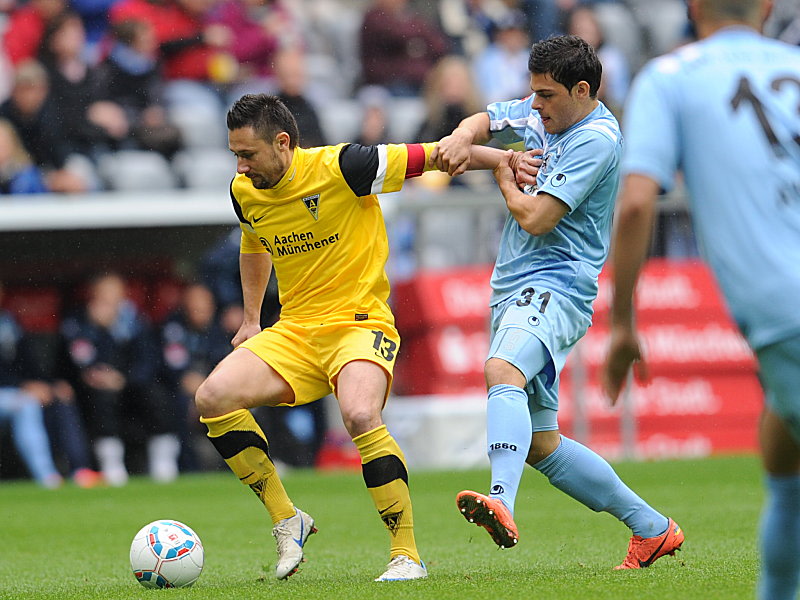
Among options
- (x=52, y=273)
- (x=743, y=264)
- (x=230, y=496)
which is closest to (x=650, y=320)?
(x=230, y=496)

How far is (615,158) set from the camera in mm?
5832

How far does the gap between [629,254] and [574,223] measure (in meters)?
2.49

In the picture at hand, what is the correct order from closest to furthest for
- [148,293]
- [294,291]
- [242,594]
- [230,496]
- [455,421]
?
[242,594] → [294,291] → [230,496] → [455,421] → [148,293]

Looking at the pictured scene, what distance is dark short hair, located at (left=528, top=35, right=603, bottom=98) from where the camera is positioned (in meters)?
5.61

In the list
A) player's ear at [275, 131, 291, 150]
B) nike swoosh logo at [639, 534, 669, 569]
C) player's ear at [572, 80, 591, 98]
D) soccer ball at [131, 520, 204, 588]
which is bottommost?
nike swoosh logo at [639, 534, 669, 569]

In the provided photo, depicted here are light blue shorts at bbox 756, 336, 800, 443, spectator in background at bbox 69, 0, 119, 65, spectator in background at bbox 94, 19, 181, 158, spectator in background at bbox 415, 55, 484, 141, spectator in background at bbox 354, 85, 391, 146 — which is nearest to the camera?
light blue shorts at bbox 756, 336, 800, 443

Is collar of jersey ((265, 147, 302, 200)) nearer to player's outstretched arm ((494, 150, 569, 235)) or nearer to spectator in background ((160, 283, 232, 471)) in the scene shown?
player's outstretched arm ((494, 150, 569, 235))

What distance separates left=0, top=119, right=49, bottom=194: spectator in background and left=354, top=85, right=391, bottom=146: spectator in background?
3432mm

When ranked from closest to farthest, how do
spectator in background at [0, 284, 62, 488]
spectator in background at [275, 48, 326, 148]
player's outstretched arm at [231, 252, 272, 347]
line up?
player's outstretched arm at [231, 252, 272, 347] → spectator in background at [0, 284, 62, 488] → spectator in background at [275, 48, 326, 148]

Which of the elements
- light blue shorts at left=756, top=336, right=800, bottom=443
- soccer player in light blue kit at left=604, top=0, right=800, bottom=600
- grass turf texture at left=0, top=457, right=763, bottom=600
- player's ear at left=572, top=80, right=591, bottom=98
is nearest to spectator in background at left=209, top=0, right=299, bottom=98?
grass turf texture at left=0, top=457, right=763, bottom=600

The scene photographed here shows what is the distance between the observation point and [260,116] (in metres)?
5.93

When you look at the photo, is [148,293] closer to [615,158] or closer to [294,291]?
[294,291]

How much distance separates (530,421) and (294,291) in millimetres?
1413

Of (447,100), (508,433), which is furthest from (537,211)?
(447,100)
